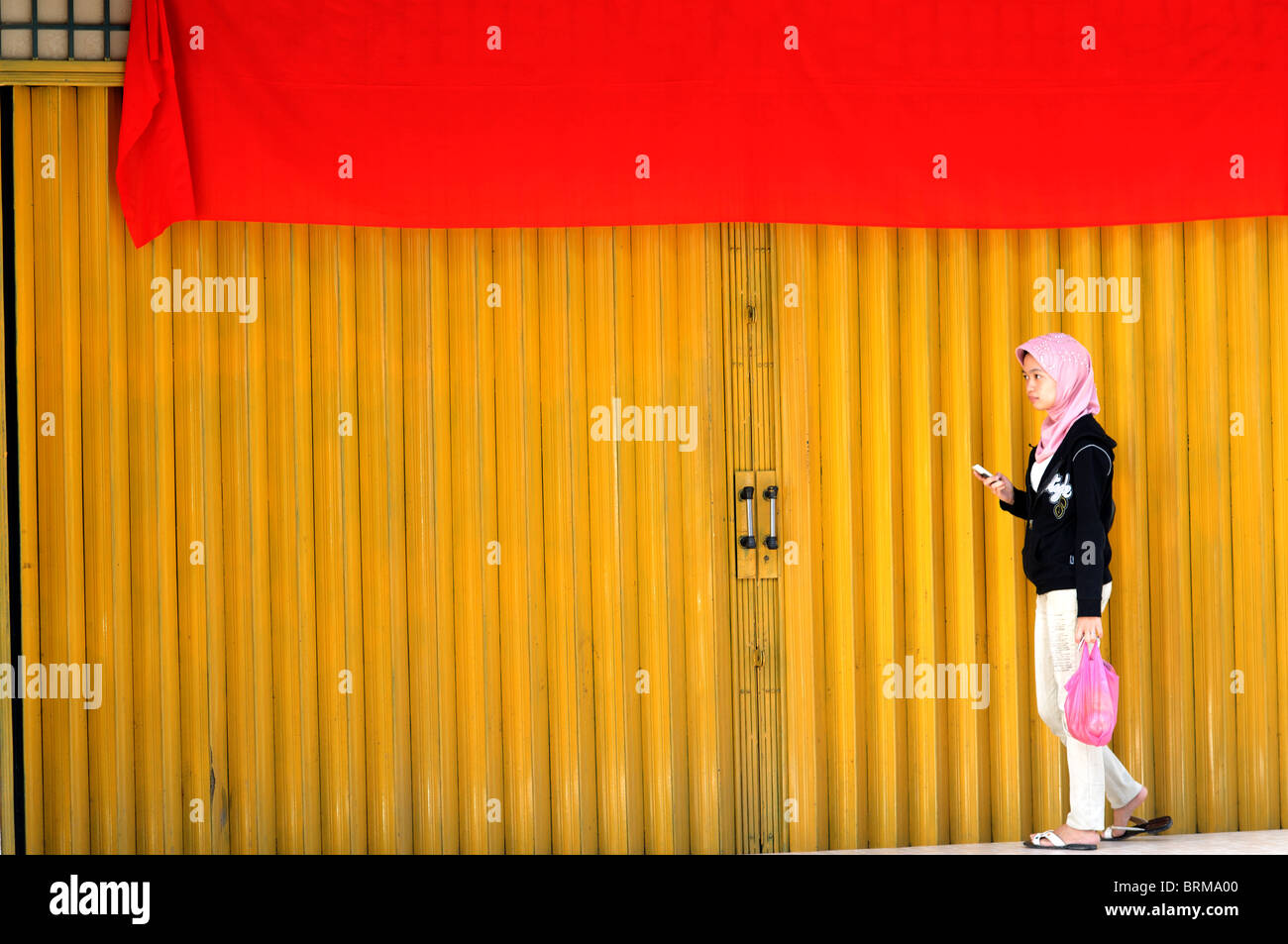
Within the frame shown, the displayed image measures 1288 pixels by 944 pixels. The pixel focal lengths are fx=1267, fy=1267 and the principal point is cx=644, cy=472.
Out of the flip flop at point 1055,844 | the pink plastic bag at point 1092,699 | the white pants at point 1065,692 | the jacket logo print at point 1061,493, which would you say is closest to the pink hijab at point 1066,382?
the jacket logo print at point 1061,493

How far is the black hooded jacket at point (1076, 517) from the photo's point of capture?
13.5 feet

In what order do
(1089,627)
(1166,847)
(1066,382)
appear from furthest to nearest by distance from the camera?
(1166,847)
(1066,382)
(1089,627)

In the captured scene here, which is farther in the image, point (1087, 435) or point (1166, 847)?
point (1166, 847)

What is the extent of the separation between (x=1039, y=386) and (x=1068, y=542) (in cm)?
53

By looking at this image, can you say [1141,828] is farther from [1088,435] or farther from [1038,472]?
[1088,435]

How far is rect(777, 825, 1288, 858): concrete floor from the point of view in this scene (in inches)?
169

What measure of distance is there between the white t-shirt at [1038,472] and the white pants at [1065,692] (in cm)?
36

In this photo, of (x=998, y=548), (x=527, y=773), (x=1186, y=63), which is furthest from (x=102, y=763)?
(x=1186, y=63)

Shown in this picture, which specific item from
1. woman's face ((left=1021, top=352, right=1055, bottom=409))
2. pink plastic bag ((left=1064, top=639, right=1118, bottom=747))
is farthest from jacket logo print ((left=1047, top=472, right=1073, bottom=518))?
pink plastic bag ((left=1064, top=639, right=1118, bottom=747))

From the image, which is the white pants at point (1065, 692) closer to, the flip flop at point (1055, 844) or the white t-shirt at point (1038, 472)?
the flip flop at point (1055, 844)

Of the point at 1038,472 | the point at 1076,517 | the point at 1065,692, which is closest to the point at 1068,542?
the point at 1076,517

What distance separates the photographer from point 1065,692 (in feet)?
13.8

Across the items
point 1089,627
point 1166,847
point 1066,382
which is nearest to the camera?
point 1089,627

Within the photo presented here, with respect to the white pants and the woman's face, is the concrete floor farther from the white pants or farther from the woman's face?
the woman's face
